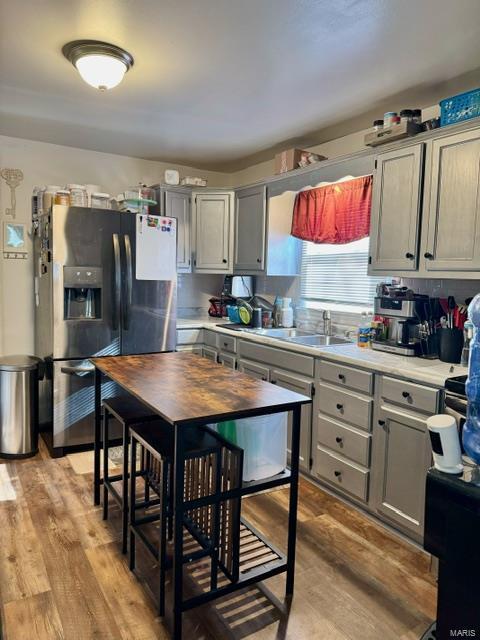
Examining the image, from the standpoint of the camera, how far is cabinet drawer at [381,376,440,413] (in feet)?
7.07

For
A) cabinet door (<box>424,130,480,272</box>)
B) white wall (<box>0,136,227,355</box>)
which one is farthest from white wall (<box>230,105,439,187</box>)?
white wall (<box>0,136,227,355</box>)

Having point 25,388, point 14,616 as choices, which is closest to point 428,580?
point 14,616

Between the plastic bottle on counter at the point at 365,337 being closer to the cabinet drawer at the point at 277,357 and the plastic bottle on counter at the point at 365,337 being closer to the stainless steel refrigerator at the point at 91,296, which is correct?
the cabinet drawer at the point at 277,357

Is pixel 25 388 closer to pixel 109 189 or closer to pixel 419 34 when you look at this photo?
pixel 109 189

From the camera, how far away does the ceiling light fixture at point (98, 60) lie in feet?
7.41

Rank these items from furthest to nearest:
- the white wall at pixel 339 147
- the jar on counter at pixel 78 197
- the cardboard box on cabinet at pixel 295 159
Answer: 1. the cardboard box on cabinet at pixel 295 159
2. the jar on counter at pixel 78 197
3. the white wall at pixel 339 147

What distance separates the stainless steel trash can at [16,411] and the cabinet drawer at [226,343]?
57.6 inches

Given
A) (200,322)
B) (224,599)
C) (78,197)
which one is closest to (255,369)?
(200,322)

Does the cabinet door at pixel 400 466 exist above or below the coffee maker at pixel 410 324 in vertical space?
below

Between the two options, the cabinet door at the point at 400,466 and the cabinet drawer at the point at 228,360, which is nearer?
the cabinet door at the point at 400,466

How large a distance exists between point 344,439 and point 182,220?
2.54 meters

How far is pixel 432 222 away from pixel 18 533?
272 centimetres

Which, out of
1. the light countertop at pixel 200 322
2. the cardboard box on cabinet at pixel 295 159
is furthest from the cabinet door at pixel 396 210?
the light countertop at pixel 200 322

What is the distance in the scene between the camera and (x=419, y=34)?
208 centimetres
